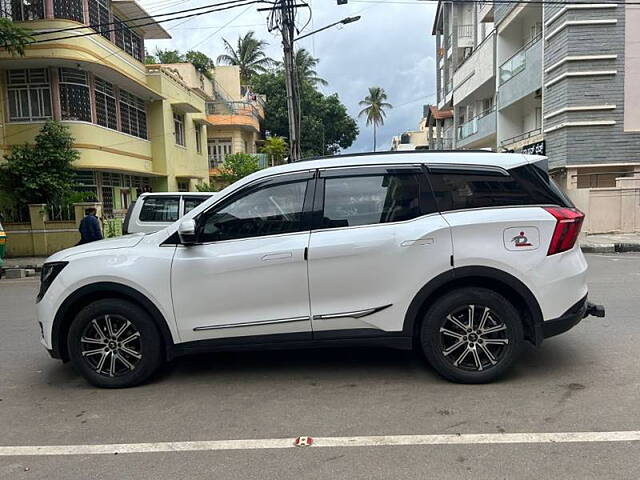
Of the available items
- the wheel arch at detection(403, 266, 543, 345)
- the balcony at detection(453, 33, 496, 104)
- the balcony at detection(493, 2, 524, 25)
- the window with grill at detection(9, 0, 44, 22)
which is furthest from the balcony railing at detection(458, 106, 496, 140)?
the wheel arch at detection(403, 266, 543, 345)

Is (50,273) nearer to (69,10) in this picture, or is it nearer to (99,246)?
(99,246)

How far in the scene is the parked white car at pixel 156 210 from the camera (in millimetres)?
10297

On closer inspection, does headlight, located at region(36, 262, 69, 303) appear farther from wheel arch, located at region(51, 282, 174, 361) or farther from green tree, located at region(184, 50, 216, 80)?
green tree, located at region(184, 50, 216, 80)

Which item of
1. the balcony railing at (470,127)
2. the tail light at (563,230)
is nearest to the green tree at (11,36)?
the tail light at (563,230)

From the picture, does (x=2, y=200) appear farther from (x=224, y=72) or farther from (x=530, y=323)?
(x=224, y=72)

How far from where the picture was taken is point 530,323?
4176 mm

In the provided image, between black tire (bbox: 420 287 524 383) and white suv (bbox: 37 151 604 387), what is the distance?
11mm

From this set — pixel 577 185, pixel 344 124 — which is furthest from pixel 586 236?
pixel 344 124

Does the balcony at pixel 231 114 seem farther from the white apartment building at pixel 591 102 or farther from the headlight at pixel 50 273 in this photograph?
the headlight at pixel 50 273

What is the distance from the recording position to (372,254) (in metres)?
4.11

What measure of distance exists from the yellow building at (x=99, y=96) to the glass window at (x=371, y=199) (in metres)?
12.8

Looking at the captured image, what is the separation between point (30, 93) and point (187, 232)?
53.0 feet

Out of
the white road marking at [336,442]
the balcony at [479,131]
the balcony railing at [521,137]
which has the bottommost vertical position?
the white road marking at [336,442]

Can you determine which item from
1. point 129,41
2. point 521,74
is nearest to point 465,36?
point 521,74
